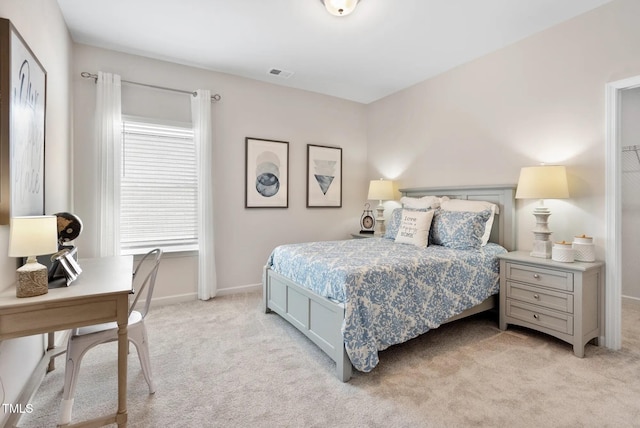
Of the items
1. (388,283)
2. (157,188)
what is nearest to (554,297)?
(388,283)

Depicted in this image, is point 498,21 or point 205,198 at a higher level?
point 498,21

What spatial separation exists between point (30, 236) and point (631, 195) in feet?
17.3

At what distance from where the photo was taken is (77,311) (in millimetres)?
1426

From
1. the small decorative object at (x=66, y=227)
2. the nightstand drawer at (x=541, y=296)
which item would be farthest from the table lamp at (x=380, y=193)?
the small decorative object at (x=66, y=227)

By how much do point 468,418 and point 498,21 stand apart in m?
3.10

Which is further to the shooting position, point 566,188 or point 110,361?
point 566,188

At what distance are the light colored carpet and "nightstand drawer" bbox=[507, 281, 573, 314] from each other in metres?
0.33

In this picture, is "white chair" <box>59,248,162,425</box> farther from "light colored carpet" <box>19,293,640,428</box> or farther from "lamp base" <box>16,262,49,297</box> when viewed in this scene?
"lamp base" <box>16,262,49,297</box>

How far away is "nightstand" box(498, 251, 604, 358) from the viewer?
2357 millimetres

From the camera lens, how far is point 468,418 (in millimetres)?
1675

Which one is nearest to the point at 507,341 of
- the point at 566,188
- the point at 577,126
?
the point at 566,188

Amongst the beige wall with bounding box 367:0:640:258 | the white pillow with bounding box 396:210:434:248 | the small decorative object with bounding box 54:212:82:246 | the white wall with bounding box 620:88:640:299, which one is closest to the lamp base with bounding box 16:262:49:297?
the small decorative object with bounding box 54:212:82:246

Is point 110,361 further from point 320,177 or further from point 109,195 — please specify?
point 320,177

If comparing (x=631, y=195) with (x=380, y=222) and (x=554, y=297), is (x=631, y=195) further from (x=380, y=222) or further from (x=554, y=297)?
(x=380, y=222)
